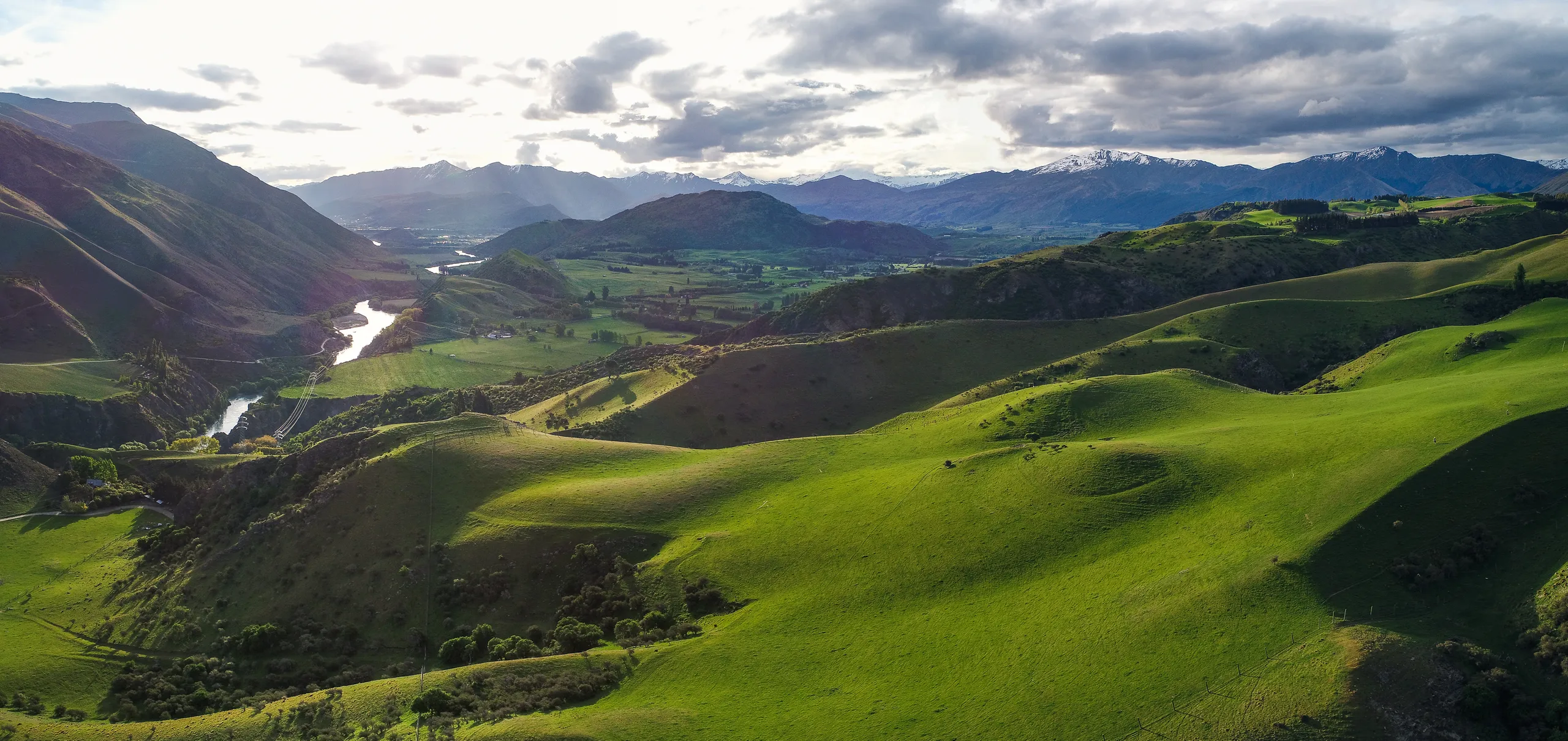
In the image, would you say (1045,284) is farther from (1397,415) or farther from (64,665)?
(64,665)

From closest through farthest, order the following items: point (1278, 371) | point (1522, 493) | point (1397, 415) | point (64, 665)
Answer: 1. point (1522, 493)
2. point (64, 665)
3. point (1397, 415)
4. point (1278, 371)

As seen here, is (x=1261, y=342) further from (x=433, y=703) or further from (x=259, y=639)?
(x=259, y=639)

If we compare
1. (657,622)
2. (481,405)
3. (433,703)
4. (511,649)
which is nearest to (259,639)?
(511,649)

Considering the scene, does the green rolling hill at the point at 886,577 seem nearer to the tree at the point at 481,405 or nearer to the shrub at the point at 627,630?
the shrub at the point at 627,630

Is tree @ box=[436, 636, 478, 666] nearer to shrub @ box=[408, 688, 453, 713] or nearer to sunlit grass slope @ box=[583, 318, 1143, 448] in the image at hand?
shrub @ box=[408, 688, 453, 713]

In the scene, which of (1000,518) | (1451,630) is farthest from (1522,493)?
(1000,518)

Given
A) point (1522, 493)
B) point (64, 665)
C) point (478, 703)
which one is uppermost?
point (1522, 493)

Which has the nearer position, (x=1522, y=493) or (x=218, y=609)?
(x=1522, y=493)
